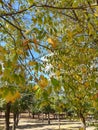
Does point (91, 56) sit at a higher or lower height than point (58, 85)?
higher

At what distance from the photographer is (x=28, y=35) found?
377 centimetres

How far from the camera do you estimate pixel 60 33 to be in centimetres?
616

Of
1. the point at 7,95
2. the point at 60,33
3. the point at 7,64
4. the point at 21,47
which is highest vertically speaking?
the point at 60,33

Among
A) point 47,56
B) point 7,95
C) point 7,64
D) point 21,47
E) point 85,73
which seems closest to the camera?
point 7,95

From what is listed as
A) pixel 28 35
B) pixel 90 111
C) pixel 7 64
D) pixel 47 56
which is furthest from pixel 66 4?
pixel 90 111

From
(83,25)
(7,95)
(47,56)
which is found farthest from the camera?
(83,25)

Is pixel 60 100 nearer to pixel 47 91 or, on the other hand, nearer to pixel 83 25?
pixel 83 25

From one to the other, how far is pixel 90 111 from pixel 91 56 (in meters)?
9.04

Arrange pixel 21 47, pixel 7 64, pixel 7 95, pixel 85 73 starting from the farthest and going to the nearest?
pixel 85 73 < pixel 21 47 < pixel 7 64 < pixel 7 95

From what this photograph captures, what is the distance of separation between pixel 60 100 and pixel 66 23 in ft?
7.18

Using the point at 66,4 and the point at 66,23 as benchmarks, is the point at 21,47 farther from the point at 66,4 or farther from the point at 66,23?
the point at 66,23

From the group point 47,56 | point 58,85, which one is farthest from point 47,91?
point 47,56

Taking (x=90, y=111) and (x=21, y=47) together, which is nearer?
(x=21, y=47)

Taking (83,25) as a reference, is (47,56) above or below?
below
